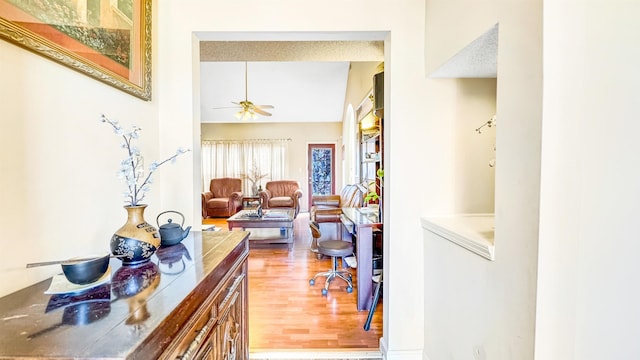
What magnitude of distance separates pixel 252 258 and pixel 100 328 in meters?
3.56

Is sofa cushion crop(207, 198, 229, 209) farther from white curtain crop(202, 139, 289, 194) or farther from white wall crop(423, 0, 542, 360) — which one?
white wall crop(423, 0, 542, 360)

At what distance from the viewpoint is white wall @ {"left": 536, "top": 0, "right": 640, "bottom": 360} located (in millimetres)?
839

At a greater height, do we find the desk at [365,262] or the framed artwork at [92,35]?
the framed artwork at [92,35]

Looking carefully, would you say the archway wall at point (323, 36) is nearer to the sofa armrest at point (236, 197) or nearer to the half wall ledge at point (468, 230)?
the half wall ledge at point (468, 230)

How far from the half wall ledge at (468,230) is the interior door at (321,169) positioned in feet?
22.5

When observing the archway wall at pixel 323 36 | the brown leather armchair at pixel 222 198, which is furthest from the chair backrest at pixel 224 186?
the archway wall at pixel 323 36

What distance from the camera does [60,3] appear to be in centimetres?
95

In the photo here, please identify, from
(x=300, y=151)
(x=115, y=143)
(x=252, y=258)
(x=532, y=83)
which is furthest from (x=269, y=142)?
(x=532, y=83)

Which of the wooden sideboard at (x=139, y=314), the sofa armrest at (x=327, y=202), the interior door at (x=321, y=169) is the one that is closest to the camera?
the wooden sideboard at (x=139, y=314)

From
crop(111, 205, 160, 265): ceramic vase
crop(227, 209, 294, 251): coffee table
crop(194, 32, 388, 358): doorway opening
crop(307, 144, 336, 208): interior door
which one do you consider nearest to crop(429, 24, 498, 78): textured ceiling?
crop(194, 32, 388, 358): doorway opening

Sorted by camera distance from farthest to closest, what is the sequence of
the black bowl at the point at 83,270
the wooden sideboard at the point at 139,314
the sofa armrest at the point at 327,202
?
the sofa armrest at the point at 327,202 < the black bowl at the point at 83,270 < the wooden sideboard at the point at 139,314

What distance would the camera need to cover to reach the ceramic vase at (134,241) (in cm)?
98

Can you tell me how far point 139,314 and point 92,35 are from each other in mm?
1096

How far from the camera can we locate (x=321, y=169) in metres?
8.64
